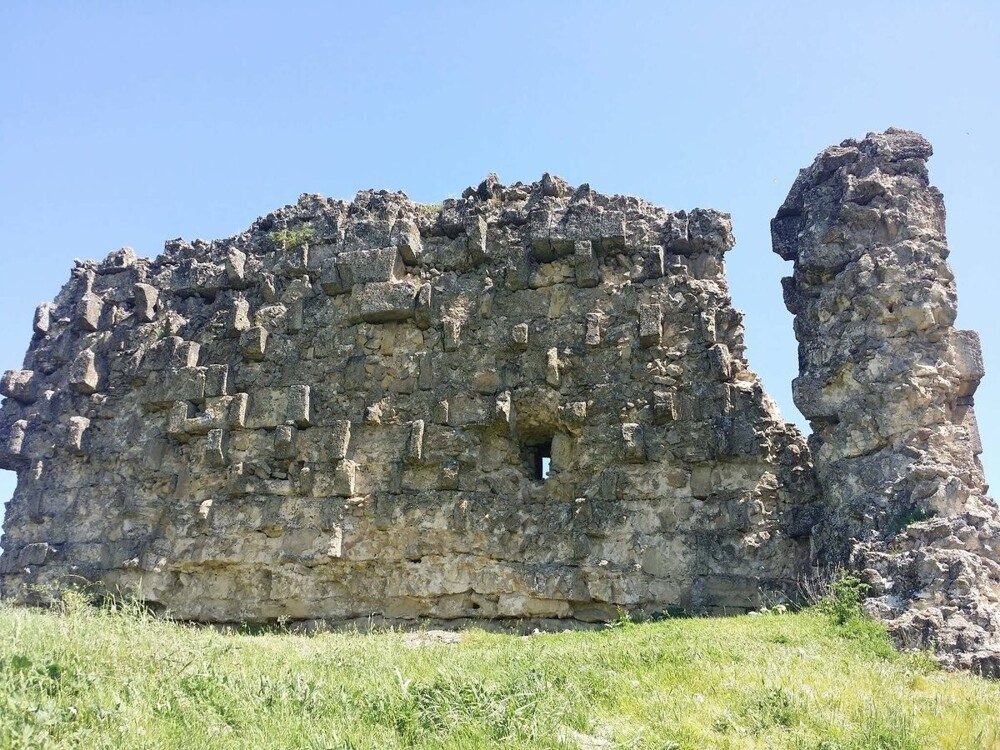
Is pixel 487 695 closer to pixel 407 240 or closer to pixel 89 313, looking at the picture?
pixel 407 240

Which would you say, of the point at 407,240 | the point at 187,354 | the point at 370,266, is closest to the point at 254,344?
Result: the point at 187,354

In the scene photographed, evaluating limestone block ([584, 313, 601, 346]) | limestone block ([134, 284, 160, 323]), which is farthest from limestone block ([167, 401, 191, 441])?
limestone block ([584, 313, 601, 346])

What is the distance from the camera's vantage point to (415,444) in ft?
32.5

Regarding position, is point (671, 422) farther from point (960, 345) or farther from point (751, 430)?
point (960, 345)

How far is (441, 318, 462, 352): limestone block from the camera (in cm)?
1034

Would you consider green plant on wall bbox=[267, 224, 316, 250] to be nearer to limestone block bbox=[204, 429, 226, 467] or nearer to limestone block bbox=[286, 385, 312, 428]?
limestone block bbox=[286, 385, 312, 428]

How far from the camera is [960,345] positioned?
8750 mm

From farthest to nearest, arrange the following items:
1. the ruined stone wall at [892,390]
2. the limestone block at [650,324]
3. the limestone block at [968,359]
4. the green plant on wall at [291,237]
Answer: the green plant on wall at [291,237]
the limestone block at [650,324]
the limestone block at [968,359]
the ruined stone wall at [892,390]

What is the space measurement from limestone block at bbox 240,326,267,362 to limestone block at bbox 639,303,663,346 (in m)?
4.37

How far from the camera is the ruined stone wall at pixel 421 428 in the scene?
9148mm

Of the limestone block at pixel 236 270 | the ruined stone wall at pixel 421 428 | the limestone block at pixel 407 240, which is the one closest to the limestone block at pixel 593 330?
the ruined stone wall at pixel 421 428

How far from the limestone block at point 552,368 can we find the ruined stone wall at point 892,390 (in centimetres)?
243

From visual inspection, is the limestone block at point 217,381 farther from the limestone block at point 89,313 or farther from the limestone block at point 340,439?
the limestone block at point 89,313

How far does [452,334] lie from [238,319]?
8.99 feet
